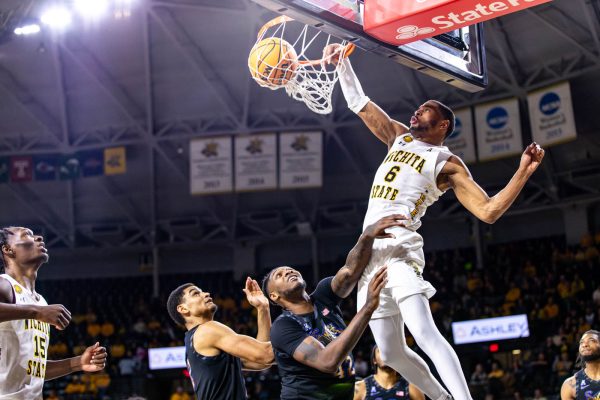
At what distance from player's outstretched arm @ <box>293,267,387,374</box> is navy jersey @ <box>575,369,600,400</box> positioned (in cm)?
439

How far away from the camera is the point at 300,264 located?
28.2 meters

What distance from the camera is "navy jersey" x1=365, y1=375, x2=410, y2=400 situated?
826 cm

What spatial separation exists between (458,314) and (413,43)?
14433mm

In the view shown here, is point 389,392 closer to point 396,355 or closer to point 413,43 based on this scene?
point 396,355

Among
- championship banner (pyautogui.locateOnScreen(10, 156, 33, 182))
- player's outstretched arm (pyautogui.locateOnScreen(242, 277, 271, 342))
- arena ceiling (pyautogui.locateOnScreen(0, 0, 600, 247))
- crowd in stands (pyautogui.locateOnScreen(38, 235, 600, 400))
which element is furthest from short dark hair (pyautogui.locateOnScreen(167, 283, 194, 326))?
championship banner (pyautogui.locateOnScreen(10, 156, 33, 182))

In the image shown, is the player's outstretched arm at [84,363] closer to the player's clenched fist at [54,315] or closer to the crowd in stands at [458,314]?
the player's clenched fist at [54,315]

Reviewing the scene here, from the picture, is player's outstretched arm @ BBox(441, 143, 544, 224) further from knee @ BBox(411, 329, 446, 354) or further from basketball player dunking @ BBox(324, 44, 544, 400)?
knee @ BBox(411, 329, 446, 354)

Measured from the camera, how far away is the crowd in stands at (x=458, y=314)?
17469 mm

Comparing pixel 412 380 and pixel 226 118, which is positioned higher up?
pixel 226 118

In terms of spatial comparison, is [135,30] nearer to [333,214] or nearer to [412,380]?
[333,214]

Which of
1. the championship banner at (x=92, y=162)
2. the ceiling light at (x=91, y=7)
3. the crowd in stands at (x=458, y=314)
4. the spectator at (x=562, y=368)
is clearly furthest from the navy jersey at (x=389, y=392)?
the championship banner at (x=92, y=162)

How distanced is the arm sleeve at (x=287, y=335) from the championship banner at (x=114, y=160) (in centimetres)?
2012

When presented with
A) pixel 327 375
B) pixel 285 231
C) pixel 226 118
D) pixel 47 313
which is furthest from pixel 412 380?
pixel 285 231

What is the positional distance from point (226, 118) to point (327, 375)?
772 inches
